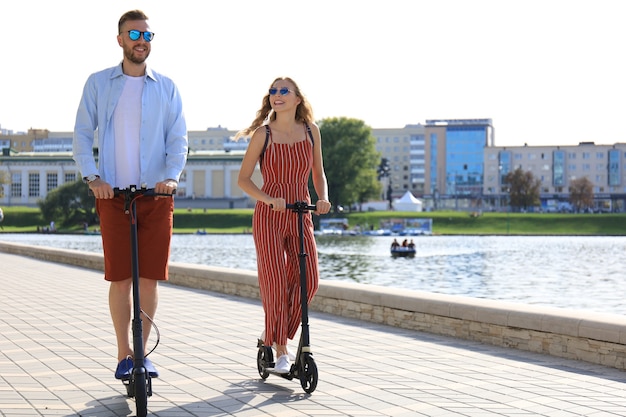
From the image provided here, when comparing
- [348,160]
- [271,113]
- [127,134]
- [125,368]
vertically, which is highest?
[348,160]

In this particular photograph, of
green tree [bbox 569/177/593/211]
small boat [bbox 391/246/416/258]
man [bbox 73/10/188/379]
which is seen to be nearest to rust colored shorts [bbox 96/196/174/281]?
man [bbox 73/10/188/379]

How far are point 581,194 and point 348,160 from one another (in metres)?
46.8

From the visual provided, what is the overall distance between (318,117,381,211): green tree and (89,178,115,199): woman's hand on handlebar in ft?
315

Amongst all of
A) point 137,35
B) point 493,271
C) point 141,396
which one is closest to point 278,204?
point 137,35

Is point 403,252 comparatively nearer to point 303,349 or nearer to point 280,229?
point 280,229

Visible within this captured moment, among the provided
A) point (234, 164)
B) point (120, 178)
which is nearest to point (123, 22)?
point (120, 178)

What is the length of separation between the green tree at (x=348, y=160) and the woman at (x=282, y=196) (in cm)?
9508

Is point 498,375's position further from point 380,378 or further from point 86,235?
point 86,235

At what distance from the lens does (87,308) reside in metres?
12.2

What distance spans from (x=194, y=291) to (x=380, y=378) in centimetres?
855

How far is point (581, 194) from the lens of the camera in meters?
137

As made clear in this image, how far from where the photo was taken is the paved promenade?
18.9 ft

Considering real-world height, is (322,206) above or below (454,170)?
below

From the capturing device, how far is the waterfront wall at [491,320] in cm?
772
